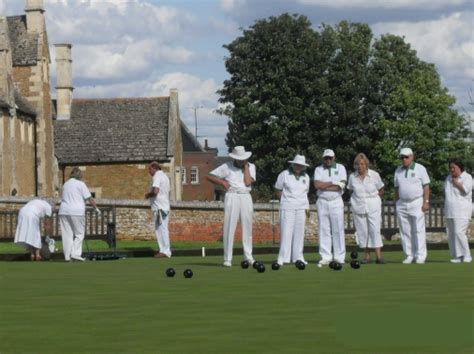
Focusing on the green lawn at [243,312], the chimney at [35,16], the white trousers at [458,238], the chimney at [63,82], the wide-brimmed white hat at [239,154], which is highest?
the chimney at [35,16]

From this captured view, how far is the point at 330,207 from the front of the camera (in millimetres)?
18953

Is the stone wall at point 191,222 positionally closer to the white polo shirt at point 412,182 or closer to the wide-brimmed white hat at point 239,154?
the white polo shirt at point 412,182

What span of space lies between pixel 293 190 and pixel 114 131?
49197 mm

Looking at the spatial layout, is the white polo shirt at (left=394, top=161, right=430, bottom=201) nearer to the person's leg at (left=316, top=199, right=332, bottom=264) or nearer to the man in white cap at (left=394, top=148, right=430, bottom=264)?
the man in white cap at (left=394, top=148, right=430, bottom=264)

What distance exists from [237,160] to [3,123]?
3784cm

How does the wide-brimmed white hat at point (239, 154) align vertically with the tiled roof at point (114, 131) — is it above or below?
below

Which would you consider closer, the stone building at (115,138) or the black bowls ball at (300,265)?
the black bowls ball at (300,265)

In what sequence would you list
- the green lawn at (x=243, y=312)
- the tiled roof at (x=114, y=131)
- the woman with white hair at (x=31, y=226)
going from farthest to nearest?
the tiled roof at (x=114, y=131)
the woman with white hair at (x=31, y=226)
the green lawn at (x=243, y=312)

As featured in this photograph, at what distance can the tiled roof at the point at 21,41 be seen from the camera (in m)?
61.7

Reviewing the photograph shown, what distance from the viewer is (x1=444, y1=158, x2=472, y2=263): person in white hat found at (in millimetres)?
19625

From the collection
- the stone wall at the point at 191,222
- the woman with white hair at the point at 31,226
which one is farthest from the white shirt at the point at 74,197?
the stone wall at the point at 191,222

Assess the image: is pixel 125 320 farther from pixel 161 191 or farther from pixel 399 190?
pixel 161 191

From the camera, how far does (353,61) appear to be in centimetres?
6756

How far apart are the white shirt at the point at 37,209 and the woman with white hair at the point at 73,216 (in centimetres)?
102
